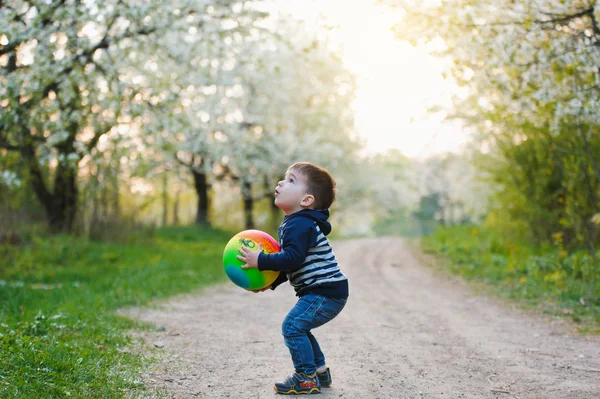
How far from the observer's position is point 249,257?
4539 mm

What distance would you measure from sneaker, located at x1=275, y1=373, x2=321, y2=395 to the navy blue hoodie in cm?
62

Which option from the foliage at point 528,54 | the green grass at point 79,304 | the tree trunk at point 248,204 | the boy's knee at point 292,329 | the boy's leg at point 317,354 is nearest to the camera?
the green grass at point 79,304

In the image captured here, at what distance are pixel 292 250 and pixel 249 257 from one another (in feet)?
1.20

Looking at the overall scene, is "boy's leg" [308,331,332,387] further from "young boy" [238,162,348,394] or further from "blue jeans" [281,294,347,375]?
"blue jeans" [281,294,347,375]

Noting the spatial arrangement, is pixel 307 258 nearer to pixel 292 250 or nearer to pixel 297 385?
pixel 292 250

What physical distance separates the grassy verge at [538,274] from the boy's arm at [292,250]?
4464mm

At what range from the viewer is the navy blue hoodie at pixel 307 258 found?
439 cm

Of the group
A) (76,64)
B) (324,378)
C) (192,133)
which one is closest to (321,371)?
(324,378)

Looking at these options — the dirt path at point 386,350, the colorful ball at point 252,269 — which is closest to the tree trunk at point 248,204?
the dirt path at point 386,350

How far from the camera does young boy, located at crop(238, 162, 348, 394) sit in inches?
175

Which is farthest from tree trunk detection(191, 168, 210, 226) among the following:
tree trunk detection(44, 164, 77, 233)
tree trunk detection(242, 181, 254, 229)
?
tree trunk detection(44, 164, 77, 233)

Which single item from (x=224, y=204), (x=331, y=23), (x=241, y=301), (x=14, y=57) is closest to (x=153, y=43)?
(x=14, y=57)

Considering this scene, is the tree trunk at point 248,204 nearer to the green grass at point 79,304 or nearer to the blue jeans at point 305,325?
the green grass at point 79,304

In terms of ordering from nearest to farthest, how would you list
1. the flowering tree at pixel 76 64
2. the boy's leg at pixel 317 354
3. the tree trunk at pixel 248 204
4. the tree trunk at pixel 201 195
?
→ the boy's leg at pixel 317 354 < the flowering tree at pixel 76 64 < the tree trunk at pixel 201 195 < the tree trunk at pixel 248 204
